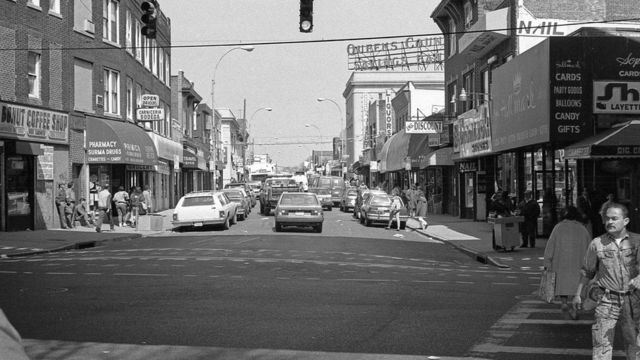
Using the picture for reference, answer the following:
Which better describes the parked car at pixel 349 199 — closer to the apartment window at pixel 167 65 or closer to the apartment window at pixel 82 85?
the apartment window at pixel 167 65

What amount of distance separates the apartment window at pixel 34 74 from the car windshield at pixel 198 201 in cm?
671

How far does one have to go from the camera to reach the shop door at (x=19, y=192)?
2539 centimetres

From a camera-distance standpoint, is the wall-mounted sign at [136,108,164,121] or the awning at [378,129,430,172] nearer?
the wall-mounted sign at [136,108,164,121]

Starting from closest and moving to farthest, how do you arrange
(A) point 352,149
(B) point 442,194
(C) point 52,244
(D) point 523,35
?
(C) point 52,244, (D) point 523,35, (B) point 442,194, (A) point 352,149

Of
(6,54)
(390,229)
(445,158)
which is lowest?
(390,229)

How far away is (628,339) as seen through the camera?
6.50m

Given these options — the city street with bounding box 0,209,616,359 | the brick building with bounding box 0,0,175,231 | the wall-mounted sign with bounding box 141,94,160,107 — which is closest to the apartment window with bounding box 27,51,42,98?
the brick building with bounding box 0,0,175,231

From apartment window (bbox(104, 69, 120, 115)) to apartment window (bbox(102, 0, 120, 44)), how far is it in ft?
5.20

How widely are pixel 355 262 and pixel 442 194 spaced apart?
25959 millimetres

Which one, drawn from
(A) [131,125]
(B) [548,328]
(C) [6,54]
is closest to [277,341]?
(B) [548,328]

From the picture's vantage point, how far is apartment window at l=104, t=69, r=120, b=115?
3359 cm

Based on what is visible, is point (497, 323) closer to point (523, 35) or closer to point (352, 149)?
point (523, 35)

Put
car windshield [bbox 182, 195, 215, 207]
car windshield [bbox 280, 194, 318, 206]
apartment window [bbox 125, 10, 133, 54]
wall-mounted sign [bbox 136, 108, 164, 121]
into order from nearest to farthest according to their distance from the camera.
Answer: car windshield [bbox 280, 194, 318, 206], car windshield [bbox 182, 195, 215, 207], apartment window [bbox 125, 10, 133, 54], wall-mounted sign [bbox 136, 108, 164, 121]

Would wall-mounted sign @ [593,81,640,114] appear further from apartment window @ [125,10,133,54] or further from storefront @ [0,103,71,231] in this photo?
apartment window @ [125,10,133,54]
